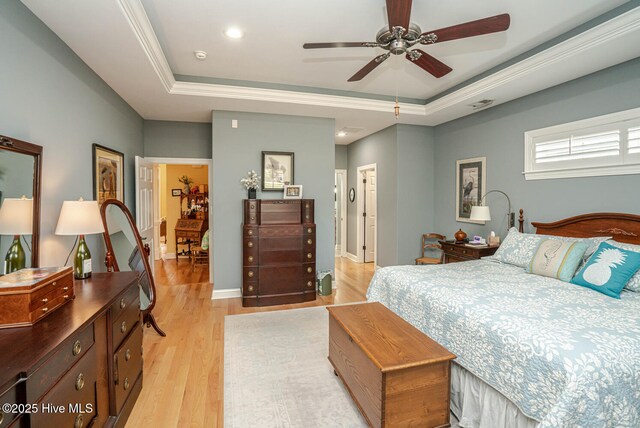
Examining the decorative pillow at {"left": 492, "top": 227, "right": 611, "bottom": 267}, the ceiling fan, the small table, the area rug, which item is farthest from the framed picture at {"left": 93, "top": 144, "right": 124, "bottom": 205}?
the decorative pillow at {"left": 492, "top": 227, "right": 611, "bottom": 267}

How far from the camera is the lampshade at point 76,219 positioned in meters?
2.11

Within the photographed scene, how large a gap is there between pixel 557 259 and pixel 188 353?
3.33 m

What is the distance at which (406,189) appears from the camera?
5.24 m

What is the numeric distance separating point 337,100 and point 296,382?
332 cm

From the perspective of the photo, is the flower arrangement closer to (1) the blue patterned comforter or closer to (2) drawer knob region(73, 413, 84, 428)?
(1) the blue patterned comforter

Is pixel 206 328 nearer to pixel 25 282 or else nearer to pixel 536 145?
pixel 25 282

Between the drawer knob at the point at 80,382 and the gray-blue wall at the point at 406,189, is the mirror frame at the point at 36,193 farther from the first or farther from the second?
the gray-blue wall at the point at 406,189

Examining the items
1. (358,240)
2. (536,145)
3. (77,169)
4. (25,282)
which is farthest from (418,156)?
(25,282)

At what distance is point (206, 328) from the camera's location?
3383mm

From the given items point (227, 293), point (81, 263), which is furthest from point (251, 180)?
point (81, 263)

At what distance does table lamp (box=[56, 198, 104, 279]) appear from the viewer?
2.10 m

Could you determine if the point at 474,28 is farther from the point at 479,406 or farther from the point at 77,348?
the point at 77,348

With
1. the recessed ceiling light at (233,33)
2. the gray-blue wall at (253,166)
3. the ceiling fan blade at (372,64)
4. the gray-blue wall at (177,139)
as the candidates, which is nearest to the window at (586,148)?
the ceiling fan blade at (372,64)

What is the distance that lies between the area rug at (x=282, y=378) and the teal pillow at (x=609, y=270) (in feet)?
6.33
